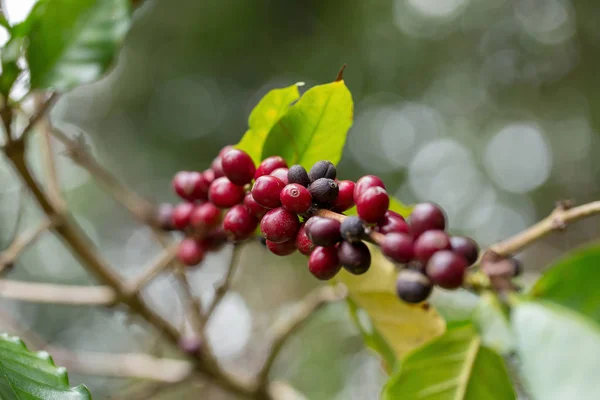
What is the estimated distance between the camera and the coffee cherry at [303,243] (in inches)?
17.8

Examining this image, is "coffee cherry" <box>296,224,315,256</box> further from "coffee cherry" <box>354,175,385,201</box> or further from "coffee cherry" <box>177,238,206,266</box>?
"coffee cherry" <box>177,238,206,266</box>

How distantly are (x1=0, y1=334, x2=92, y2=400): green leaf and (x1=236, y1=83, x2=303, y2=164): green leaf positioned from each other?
331 mm

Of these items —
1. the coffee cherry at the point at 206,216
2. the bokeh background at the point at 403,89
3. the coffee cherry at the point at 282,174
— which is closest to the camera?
the coffee cherry at the point at 282,174

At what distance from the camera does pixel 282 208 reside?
0.46m

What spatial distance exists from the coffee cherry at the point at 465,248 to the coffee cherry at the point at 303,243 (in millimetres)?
134

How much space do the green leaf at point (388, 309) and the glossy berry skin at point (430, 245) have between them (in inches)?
11.3

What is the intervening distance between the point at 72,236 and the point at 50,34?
1.26 ft

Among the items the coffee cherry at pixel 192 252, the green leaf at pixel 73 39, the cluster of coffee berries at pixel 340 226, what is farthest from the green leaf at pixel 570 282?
the green leaf at pixel 73 39

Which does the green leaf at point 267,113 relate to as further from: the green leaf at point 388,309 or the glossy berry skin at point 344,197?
the green leaf at point 388,309

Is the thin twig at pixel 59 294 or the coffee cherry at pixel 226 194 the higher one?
the coffee cherry at pixel 226 194

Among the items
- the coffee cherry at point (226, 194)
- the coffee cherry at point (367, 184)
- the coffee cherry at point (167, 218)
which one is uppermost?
the coffee cherry at point (367, 184)

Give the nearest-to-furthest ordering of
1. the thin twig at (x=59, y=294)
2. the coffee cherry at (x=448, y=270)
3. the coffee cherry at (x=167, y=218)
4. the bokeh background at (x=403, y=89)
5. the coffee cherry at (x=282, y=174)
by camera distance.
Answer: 1. the coffee cherry at (x=448, y=270)
2. the coffee cherry at (x=282, y=174)
3. the coffee cherry at (x=167, y=218)
4. the thin twig at (x=59, y=294)
5. the bokeh background at (x=403, y=89)

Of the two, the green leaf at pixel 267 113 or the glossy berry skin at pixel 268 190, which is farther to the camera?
the green leaf at pixel 267 113

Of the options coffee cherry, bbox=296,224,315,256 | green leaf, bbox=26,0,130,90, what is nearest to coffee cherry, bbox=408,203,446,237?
coffee cherry, bbox=296,224,315,256
